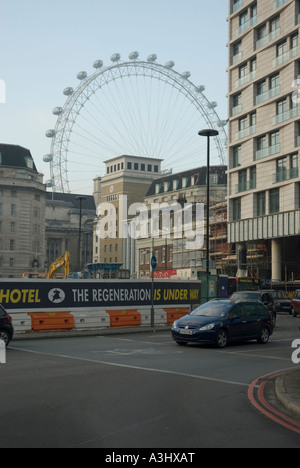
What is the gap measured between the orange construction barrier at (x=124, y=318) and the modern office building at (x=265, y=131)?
99.9ft

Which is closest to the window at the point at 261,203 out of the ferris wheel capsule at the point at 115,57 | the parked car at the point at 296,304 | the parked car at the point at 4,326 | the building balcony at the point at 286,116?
the building balcony at the point at 286,116

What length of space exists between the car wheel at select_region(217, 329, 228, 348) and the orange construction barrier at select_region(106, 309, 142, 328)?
8890mm

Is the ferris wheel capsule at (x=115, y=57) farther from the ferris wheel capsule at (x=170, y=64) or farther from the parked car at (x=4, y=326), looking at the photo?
the parked car at (x=4, y=326)

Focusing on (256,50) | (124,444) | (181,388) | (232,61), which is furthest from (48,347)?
(232,61)

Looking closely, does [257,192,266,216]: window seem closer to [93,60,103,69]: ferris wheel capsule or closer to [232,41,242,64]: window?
[232,41,242,64]: window

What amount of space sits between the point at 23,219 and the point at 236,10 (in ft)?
201

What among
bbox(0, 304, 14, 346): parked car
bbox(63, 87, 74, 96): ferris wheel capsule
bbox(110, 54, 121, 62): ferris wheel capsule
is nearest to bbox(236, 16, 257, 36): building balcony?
bbox(110, 54, 121, 62): ferris wheel capsule

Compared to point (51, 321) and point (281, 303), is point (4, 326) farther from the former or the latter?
point (281, 303)

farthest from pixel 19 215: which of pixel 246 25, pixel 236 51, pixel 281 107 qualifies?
pixel 281 107

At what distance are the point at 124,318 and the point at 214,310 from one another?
872cm

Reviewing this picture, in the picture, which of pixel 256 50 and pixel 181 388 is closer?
pixel 181 388

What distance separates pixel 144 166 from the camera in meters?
140
